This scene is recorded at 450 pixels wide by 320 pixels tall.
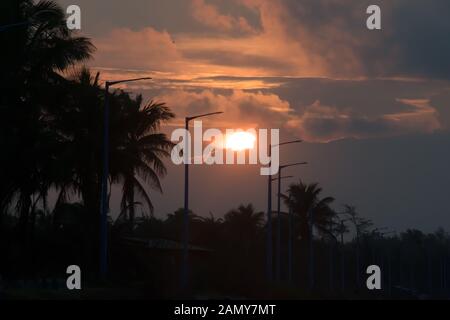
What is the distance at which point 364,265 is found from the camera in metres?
121

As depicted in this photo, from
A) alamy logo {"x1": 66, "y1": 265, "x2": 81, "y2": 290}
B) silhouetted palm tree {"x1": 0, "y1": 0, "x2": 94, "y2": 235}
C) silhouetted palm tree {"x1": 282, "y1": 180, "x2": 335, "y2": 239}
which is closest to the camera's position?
alamy logo {"x1": 66, "y1": 265, "x2": 81, "y2": 290}

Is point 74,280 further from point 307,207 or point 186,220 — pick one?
point 307,207

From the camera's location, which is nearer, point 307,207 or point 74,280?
point 74,280

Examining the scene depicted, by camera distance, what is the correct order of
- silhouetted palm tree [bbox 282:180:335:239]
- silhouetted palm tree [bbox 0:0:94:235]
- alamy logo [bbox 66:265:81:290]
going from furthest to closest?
silhouetted palm tree [bbox 282:180:335:239] < silhouetted palm tree [bbox 0:0:94:235] < alamy logo [bbox 66:265:81:290]

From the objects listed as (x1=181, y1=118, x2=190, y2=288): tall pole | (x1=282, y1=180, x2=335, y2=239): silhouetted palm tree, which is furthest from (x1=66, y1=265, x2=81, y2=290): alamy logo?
(x1=282, y1=180, x2=335, y2=239): silhouetted palm tree

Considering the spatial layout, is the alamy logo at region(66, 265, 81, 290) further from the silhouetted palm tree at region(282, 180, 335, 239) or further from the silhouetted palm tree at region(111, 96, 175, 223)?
the silhouetted palm tree at region(282, 180, 335, 239)

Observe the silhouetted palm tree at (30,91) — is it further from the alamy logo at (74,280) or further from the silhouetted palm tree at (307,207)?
the silhouetted palm tree at (307,207)

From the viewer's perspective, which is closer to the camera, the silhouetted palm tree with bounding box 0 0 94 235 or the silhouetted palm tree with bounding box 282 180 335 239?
the silhouetted palm tree with bounding box 0 0 94 235

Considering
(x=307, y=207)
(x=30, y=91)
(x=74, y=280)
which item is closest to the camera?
(x=74, y=280)

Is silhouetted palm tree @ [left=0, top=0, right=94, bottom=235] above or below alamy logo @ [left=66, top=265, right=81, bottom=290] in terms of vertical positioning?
above

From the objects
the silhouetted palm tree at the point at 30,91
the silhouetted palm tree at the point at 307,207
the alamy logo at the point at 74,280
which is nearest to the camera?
the alamy logo at the point at 74,280

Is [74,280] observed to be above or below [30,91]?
below

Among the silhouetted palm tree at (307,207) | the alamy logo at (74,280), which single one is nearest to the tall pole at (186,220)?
the alamy logo at (74,280)

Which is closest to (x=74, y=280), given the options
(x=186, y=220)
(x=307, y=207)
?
(x=186, y=220)
